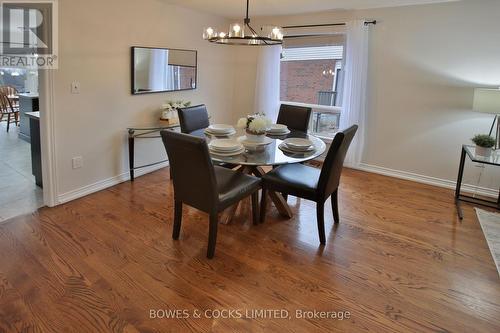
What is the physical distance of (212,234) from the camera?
2309 millimetres

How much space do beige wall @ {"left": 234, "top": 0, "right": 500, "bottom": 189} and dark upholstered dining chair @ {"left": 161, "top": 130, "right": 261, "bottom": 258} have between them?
2639mm

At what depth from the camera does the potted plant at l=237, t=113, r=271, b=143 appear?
2676mm

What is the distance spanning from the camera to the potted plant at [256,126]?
8.78 ft

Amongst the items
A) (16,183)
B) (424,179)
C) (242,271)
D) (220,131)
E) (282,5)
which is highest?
(282,5)

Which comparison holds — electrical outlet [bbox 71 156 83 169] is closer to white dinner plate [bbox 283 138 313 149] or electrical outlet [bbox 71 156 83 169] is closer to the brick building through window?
white dinner plate [bbox 283 138 313 149]

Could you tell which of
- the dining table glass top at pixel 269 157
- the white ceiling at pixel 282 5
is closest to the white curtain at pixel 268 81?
the white ceiling at pixel 282 5

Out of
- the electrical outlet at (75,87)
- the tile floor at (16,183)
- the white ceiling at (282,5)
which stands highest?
the white ceiling at (282,5)

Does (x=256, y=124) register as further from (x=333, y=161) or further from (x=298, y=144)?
(x=333, y=161)

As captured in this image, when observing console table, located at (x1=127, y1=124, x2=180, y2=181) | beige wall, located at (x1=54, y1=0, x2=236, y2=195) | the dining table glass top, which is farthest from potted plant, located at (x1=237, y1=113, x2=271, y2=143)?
beige wall, located at (x1=54, y1=0, x2=236, y2=195)

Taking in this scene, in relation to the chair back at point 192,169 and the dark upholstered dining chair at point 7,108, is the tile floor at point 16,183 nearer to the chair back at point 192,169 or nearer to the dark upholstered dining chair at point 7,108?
the dark upholstered dining chair at point 7,108

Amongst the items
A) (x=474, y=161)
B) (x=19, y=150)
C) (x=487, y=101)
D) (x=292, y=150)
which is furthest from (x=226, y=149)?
(x=19, y=150)

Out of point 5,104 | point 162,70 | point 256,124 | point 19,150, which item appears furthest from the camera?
point 5,104

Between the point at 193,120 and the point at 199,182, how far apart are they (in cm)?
142

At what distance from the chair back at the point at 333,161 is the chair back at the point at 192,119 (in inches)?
62.5
